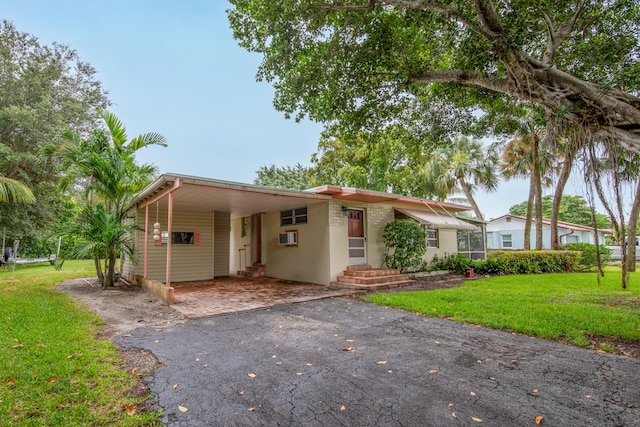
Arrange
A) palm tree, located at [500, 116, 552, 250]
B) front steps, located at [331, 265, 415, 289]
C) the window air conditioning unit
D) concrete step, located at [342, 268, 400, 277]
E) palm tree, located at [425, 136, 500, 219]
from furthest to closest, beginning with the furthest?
palm tree, located at [425, 136, 500, 219] < palm tree, located at [500, 116, 552, 250] < the window air conditioning unit < concrete step, located at [342, 268, 400, 277] < front steps, located at [331, 265, 415, 289]

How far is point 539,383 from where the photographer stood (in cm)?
310

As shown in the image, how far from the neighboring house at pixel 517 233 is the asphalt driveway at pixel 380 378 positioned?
22.0m

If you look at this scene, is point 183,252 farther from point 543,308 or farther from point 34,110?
point 543,308

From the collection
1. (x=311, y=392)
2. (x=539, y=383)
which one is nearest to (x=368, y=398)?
(x=311, y=392)

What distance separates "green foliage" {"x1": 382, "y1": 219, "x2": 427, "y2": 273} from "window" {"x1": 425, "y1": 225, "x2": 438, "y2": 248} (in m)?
2.40

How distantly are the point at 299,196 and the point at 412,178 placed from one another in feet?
47.5

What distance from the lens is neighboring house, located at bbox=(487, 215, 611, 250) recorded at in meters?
23.5

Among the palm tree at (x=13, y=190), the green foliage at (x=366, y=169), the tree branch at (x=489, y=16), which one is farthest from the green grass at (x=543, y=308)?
the green foliage at (x=366, y=169)

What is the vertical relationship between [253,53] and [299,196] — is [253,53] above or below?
above

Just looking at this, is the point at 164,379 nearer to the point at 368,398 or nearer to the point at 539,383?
the point at 368,398

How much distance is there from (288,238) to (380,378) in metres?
8.18

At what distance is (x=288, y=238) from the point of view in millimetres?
11180

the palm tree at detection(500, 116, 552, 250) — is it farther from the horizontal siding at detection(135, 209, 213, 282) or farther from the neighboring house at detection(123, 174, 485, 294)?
the horizontal siding at detection(135, 209, 213, 282)

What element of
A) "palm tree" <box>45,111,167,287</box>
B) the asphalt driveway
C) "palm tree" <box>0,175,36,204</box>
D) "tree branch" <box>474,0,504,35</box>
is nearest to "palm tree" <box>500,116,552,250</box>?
"tree branch" <box>474,0,504,35</box>
